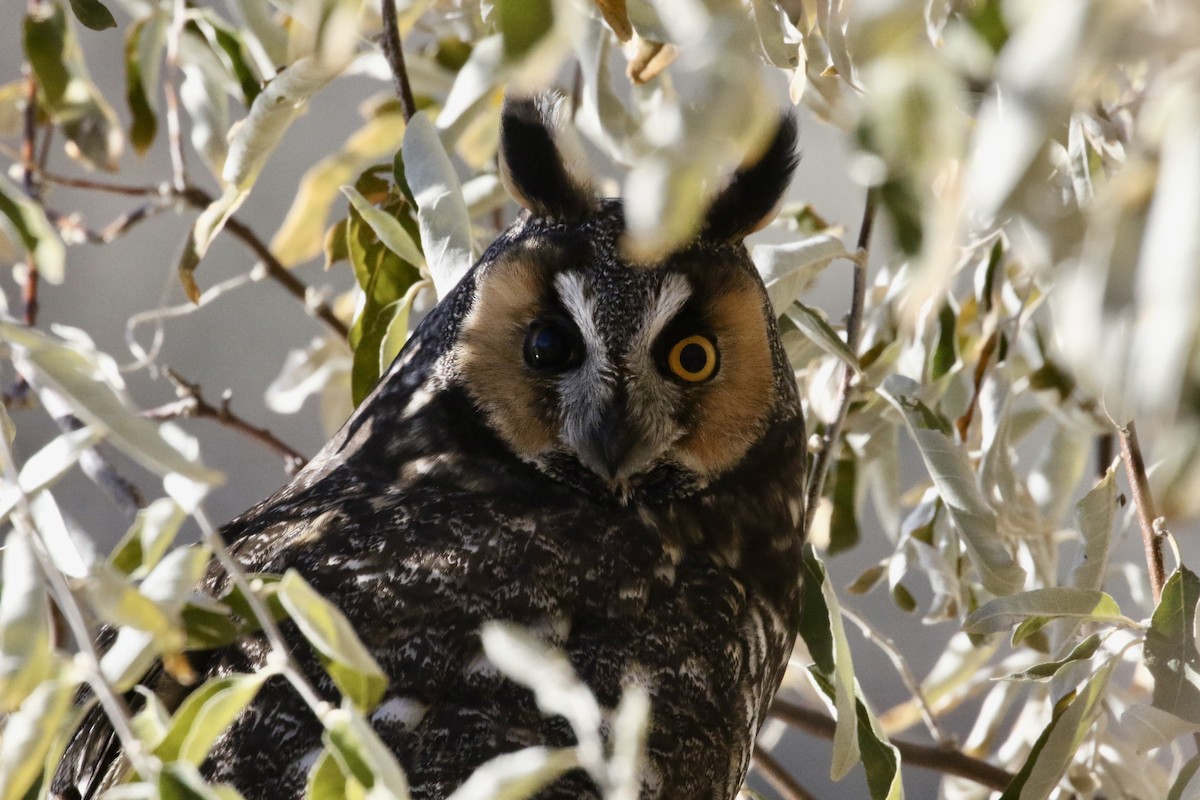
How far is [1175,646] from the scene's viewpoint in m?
1.09

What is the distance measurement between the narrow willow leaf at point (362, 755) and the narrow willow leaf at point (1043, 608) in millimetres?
594

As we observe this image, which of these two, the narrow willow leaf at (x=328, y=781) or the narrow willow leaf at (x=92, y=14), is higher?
the narrow willow leaf at (x=92, y=14)

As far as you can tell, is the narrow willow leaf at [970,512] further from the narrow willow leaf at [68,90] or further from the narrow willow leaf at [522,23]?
the narrow willow leaf at [68,90]

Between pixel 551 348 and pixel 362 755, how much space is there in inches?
30.9

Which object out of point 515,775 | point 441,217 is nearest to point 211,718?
point 515,775

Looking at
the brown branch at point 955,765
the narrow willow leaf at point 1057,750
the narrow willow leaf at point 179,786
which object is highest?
the narrow willow leaf at point 179,786

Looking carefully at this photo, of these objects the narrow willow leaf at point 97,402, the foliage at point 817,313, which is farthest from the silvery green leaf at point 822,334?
the narrow willow leaf at point 97,402

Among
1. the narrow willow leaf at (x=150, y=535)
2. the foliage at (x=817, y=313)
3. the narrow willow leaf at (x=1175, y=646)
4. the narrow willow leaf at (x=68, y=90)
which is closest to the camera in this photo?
the foliage at (x=817, y=313)

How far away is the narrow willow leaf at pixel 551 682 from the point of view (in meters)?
0.63

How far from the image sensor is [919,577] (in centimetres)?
295

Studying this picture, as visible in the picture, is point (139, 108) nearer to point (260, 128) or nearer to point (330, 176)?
point (330, 176)

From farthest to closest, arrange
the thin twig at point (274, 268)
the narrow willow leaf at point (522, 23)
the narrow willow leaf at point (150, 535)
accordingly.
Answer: the thin twig at point (274, 268) → the narrow willow leaf at point (150, 535) → the narrow willow leaf at point (522, 23)

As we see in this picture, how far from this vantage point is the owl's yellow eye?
141 cm

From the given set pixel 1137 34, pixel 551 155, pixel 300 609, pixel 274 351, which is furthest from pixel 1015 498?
pixel 274 351
